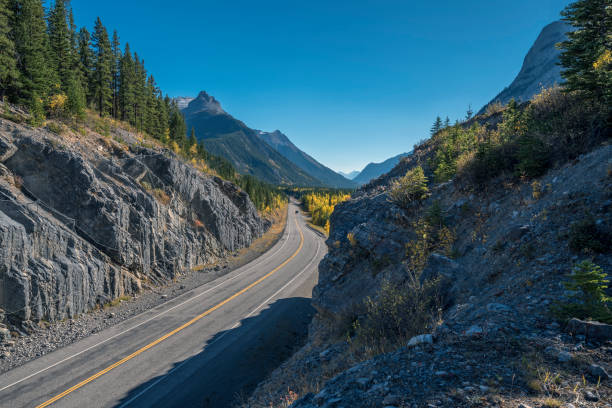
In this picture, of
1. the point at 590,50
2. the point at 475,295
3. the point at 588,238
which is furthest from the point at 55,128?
the point at 590,50

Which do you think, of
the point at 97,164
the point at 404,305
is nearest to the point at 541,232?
→ the point at 404,305

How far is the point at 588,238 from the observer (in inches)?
212

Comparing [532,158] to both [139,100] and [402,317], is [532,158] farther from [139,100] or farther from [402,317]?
A: [139,100]

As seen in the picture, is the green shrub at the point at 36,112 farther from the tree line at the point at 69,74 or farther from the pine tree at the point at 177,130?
the pine tree at the point at 177,130

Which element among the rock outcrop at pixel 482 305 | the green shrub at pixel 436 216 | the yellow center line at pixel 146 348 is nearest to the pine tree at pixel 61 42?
the yellow center line at pixel 146 348

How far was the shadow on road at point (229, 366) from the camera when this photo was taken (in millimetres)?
11938

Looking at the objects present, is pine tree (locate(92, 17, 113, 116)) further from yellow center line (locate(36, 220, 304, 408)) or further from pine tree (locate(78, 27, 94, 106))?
yellow center line (locate(36, 220, 304, 408))

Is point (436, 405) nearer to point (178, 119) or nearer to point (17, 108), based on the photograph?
point (17, 108)

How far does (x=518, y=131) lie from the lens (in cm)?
1045

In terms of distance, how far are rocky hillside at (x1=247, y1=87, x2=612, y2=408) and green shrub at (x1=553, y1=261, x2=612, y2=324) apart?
0.22m

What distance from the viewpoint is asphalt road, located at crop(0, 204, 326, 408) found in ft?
38.5

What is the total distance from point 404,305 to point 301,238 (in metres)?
49.5

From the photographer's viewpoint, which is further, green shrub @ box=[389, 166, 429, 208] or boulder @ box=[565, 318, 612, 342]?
green shrub @ box=[389, 166, 429, 208]

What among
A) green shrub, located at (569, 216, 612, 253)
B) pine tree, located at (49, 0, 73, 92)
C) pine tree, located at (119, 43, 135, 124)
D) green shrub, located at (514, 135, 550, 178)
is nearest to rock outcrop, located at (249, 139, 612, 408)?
green shrub, located at (569, 216, 612, 253)
